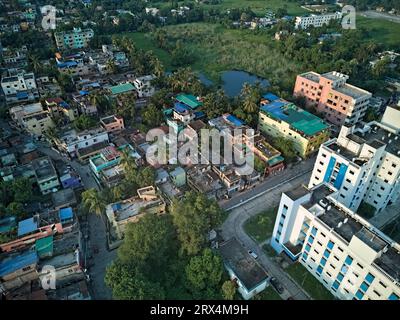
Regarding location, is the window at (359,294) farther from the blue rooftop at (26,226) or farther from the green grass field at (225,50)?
the green grass field at (225,50)

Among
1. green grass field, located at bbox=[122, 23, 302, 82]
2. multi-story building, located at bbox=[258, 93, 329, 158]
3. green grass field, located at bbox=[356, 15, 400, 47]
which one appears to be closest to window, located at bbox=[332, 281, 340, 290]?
multi-story building, located at bbox=[258, 93, 329, 158]

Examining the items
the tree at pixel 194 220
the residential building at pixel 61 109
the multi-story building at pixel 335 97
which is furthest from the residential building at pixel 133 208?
the multi-story building at pixel 335 97

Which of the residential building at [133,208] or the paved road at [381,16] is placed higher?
the paved road at [381,16]

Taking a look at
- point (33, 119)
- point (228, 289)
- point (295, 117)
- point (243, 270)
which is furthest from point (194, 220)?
point (33, 119)

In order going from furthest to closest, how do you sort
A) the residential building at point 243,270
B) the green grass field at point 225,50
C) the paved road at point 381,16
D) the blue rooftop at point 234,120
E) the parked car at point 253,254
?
the paved road at point 381,16 < the green grass field at point 225,50 < the blue rooftop at point 234,120 < the parked car at point 253,254 < the residential building at point 243,270

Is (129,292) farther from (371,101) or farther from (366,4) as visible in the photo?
(366,4)

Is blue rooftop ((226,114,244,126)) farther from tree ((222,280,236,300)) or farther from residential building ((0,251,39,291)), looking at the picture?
residential building ((0,251,39,291))

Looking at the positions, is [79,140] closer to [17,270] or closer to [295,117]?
[17,270]
